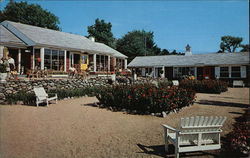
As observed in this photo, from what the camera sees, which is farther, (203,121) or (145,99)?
(145,99)

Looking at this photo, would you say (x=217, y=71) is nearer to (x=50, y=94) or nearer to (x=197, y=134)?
(x=50, y=94)

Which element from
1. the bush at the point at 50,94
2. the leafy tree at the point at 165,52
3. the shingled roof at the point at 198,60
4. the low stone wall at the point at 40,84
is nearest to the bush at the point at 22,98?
the bush at the point at 50,94

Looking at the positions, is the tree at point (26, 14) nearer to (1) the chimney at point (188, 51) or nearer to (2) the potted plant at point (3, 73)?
(1) the chimney at point (188, 51)

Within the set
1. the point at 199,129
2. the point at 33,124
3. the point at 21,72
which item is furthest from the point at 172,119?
the point at 21,72

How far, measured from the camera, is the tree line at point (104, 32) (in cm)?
3497

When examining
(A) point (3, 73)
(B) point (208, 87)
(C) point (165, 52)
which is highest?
(C) point (165, 52)

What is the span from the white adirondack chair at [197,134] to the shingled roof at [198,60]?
83.4 ft

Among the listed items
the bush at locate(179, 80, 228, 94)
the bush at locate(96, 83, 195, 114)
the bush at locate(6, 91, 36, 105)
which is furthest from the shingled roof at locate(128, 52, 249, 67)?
the bush at locate(6, 91, 36, 105)

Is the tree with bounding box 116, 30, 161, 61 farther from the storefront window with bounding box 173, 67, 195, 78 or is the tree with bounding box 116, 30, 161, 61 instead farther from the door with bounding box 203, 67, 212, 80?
the door with bounding box 203, 67, 212, 80

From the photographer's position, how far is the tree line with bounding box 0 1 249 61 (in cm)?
3497

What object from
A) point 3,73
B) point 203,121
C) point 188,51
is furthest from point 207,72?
point 203,121

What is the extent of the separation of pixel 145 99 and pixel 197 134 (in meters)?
4.41

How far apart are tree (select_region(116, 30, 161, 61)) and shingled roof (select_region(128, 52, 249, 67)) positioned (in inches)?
567

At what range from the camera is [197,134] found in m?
4.19
